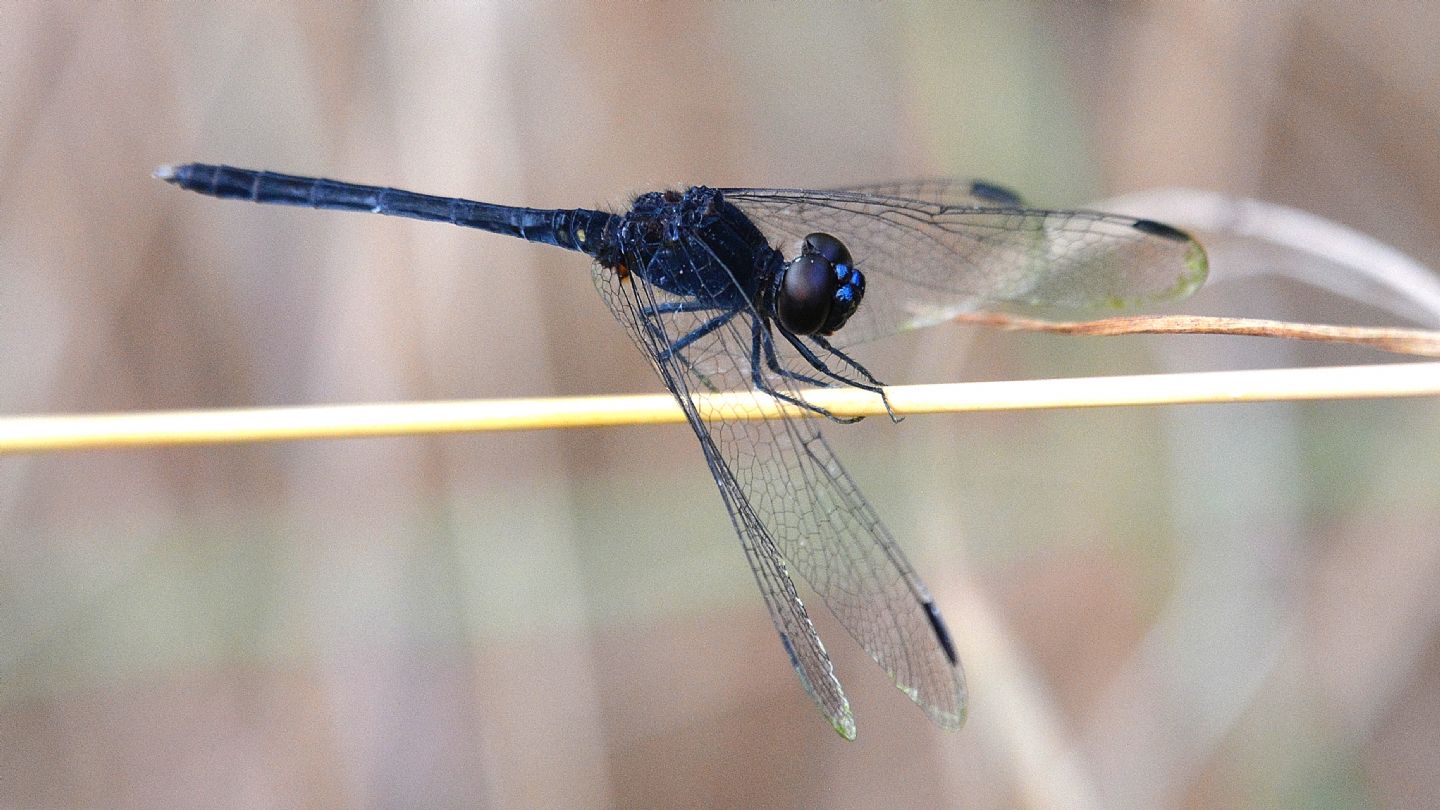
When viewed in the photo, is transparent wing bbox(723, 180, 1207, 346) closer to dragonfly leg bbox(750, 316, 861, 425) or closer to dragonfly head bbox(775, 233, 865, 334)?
dragonfly head bbox(775, 233, 865, 334)

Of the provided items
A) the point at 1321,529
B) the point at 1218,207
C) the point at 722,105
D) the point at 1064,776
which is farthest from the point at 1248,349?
the point at 722,105

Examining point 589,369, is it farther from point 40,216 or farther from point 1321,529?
point 1321,529

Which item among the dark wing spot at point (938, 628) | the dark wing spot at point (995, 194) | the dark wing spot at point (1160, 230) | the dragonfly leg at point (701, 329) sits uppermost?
the dark wing spot at point (995, 194)

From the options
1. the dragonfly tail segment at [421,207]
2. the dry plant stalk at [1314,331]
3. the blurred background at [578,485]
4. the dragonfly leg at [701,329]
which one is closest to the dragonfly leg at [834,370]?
the dragonfly leg at [701,329]

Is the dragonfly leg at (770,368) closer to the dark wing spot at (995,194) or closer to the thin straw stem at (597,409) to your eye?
the thin straw stem at (597,409)

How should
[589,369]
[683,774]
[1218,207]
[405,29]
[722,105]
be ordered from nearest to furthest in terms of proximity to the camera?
[1218,207] < [405,29] < [683,774] < [589,369] < [722,105]

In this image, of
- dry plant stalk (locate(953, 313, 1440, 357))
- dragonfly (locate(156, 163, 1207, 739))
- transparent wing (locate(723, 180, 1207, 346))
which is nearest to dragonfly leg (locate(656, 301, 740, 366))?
dragonfly (locate(156, 163, 1207, 739))
